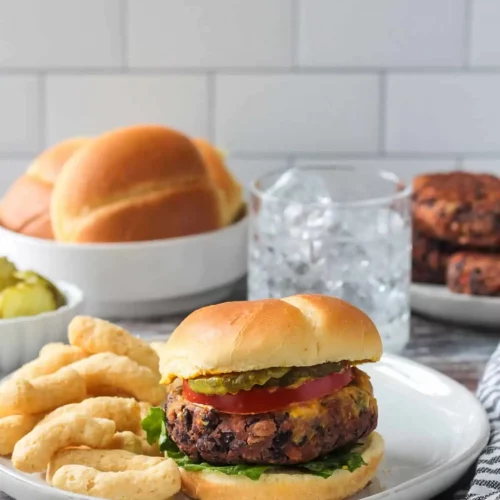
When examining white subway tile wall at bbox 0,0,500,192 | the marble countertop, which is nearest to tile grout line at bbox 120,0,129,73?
white subway tile wall at bbox 0,0,500,192

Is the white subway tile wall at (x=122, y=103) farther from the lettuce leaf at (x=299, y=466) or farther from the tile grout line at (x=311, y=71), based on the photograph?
the lettuce leaf at (x=299, y=466)

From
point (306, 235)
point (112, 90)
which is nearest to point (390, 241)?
point (306, 235)

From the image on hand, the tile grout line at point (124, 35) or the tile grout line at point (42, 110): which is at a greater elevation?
the tile grout line at point (124, 35)

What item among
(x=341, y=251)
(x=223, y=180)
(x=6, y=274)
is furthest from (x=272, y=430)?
(x=223, y=180)

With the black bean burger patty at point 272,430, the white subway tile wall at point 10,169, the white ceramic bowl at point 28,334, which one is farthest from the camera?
the white subway tile wall at point 10,169

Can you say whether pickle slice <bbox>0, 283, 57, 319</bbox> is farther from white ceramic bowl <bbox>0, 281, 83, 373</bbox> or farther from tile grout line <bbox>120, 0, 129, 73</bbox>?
tile grout line <bbox>120, 0, 129, 73</bbox>

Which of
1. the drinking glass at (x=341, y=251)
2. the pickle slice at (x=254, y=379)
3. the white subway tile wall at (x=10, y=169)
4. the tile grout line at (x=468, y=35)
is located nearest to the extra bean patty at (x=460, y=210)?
the drinking glass at (x=341, y=251)

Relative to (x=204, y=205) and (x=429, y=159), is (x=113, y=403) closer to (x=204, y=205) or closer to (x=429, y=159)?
(x=204, y=205)

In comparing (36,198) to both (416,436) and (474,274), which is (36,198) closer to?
(474,274)
